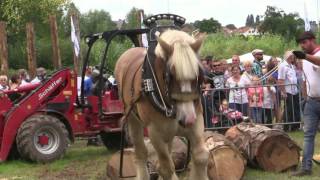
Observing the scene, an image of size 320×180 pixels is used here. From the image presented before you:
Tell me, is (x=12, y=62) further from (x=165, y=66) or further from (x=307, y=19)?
(x=165, y=66)

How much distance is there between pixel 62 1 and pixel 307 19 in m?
27.9

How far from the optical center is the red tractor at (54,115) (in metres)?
9.75

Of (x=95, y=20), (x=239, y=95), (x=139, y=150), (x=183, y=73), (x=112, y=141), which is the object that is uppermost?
(x=95, y=20)

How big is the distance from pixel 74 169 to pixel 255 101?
455 cm

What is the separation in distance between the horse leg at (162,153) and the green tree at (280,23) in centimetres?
6340

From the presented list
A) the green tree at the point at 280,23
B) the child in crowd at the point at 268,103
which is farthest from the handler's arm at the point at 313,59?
the green tree at the point at 280,23

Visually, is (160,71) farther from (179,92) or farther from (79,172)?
(79,172)

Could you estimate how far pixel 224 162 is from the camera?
7.33 meters

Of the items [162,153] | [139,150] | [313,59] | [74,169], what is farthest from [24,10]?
[162,153]

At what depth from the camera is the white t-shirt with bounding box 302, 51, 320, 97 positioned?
23.4 ft

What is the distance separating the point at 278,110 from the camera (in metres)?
12.0

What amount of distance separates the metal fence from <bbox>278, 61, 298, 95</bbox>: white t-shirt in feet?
0.07

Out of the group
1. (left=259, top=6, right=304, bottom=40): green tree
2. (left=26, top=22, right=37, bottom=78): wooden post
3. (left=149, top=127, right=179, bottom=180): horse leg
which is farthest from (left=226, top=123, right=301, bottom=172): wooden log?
(left=259, top=6, right=304, bottom=40): green tree

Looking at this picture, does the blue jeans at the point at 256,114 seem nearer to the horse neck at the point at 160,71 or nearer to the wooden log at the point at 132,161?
the wooden log at the point at 132,161
